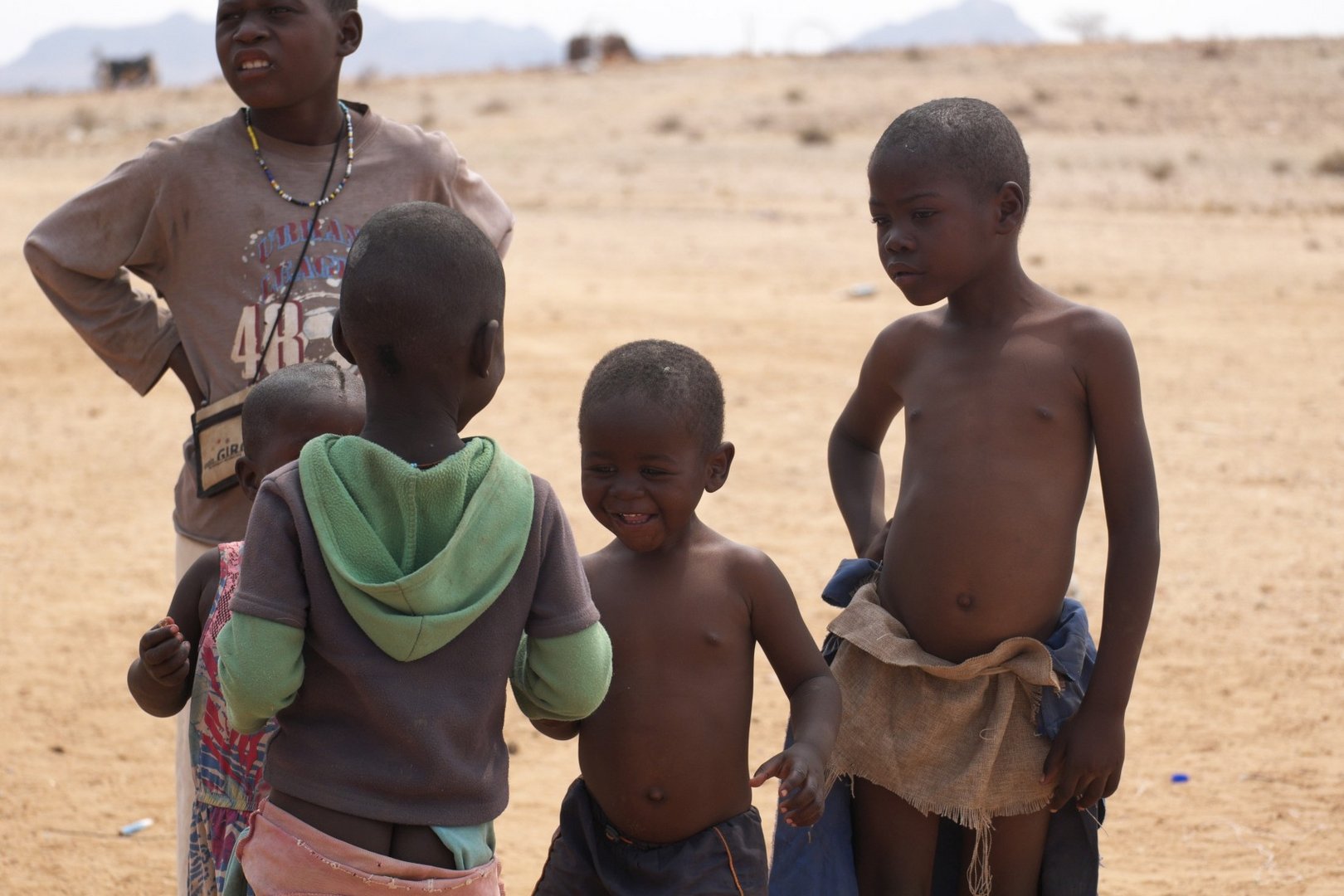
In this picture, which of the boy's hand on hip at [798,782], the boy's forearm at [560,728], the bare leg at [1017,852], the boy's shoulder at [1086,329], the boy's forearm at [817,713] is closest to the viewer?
the boy's hand on hip at [798,782]

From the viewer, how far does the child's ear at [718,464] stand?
250cm

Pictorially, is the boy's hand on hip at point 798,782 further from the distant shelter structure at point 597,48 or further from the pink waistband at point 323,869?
the distant shelter structure at point 597,48

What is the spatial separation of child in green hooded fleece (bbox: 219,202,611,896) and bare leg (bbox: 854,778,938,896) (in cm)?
100

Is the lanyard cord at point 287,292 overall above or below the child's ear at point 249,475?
above

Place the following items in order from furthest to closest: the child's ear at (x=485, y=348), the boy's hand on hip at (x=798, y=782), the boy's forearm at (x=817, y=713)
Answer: the boy's forearm at (x=817, y=713) < the boy's hand on hip at (x=798, y=782) < the child's ear at (x=485, y=348)

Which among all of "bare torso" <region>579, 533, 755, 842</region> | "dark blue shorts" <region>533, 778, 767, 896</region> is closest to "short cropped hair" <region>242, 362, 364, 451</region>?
"bare torso" <region>579, 533, 755, 842</region>

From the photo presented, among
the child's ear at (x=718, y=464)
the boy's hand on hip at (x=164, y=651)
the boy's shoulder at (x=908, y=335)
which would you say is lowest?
the boy's hand on hip at (x=164, y=651)

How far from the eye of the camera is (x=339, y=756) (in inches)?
74.5

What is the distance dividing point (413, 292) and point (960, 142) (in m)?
1.17

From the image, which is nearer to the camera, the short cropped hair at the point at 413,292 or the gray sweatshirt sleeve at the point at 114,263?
the short cropped hair at the point at 413,292

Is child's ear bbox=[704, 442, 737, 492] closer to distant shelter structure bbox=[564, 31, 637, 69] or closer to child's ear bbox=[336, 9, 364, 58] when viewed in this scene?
child's ear bbox=[336, 9, 364, 58]

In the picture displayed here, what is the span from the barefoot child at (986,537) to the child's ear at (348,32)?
1.12 meters

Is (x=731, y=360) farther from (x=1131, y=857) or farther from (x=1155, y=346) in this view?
(x=1131, y=857)

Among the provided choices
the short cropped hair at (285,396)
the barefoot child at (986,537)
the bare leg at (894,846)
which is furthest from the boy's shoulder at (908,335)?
the short cropped hair at (285,396)
